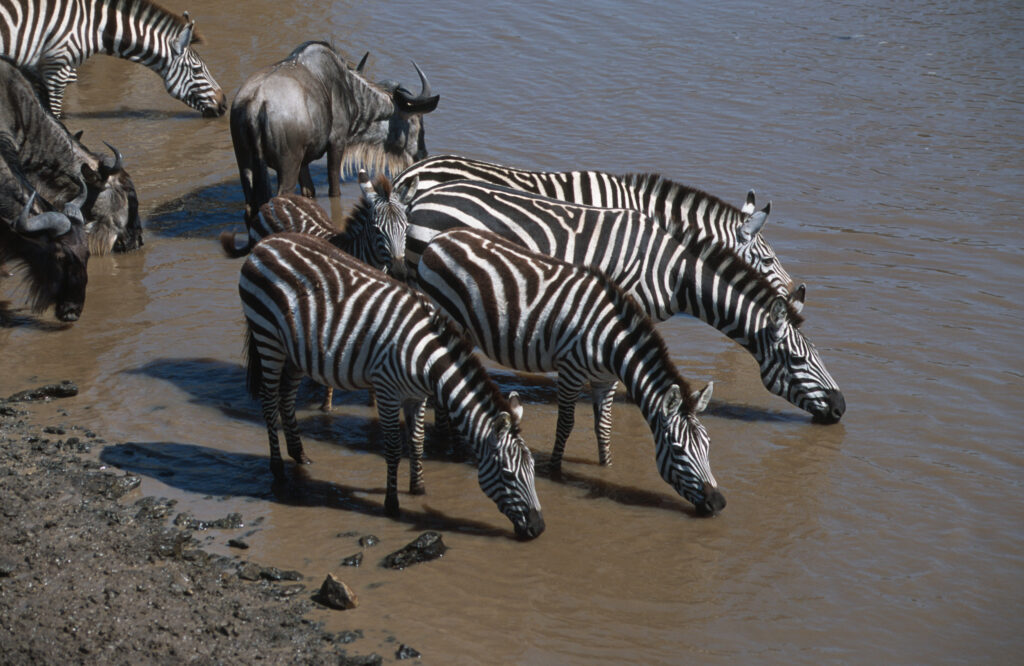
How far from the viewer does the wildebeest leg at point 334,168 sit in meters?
12.3

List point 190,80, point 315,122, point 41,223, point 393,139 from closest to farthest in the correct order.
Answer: point 41,223 → point 315,122 → point 393,139 → point 190,80

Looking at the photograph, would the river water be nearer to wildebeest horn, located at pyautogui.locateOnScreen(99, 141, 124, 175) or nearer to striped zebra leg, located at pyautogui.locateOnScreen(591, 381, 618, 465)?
striped zebra leg, located at pyautogui.locateOnScreen(591, 381, 618, 465)

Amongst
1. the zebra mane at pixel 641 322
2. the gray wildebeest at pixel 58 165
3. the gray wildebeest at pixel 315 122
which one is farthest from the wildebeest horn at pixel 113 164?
the zebra mane at pixel 641 322

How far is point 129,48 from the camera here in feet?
Result: 46.8

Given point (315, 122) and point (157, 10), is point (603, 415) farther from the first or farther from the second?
point (157, 10)

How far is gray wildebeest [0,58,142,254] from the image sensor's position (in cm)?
1075

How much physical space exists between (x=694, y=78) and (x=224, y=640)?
41.3 ft

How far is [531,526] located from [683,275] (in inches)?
103

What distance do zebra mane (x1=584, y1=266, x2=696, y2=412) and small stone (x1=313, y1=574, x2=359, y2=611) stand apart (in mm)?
2388

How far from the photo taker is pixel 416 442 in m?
7.17

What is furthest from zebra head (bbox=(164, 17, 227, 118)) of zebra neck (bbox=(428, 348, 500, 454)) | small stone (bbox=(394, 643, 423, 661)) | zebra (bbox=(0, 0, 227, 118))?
small stone (bbox=(394, 643, 423, 661))

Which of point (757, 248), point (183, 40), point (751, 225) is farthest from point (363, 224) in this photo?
point (183, 40)

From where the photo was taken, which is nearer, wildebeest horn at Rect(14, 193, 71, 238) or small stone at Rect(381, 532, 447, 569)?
small stone at Rect(381, 532, 447, 569)

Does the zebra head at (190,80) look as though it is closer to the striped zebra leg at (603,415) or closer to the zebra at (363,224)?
the zebra at (363,224)
